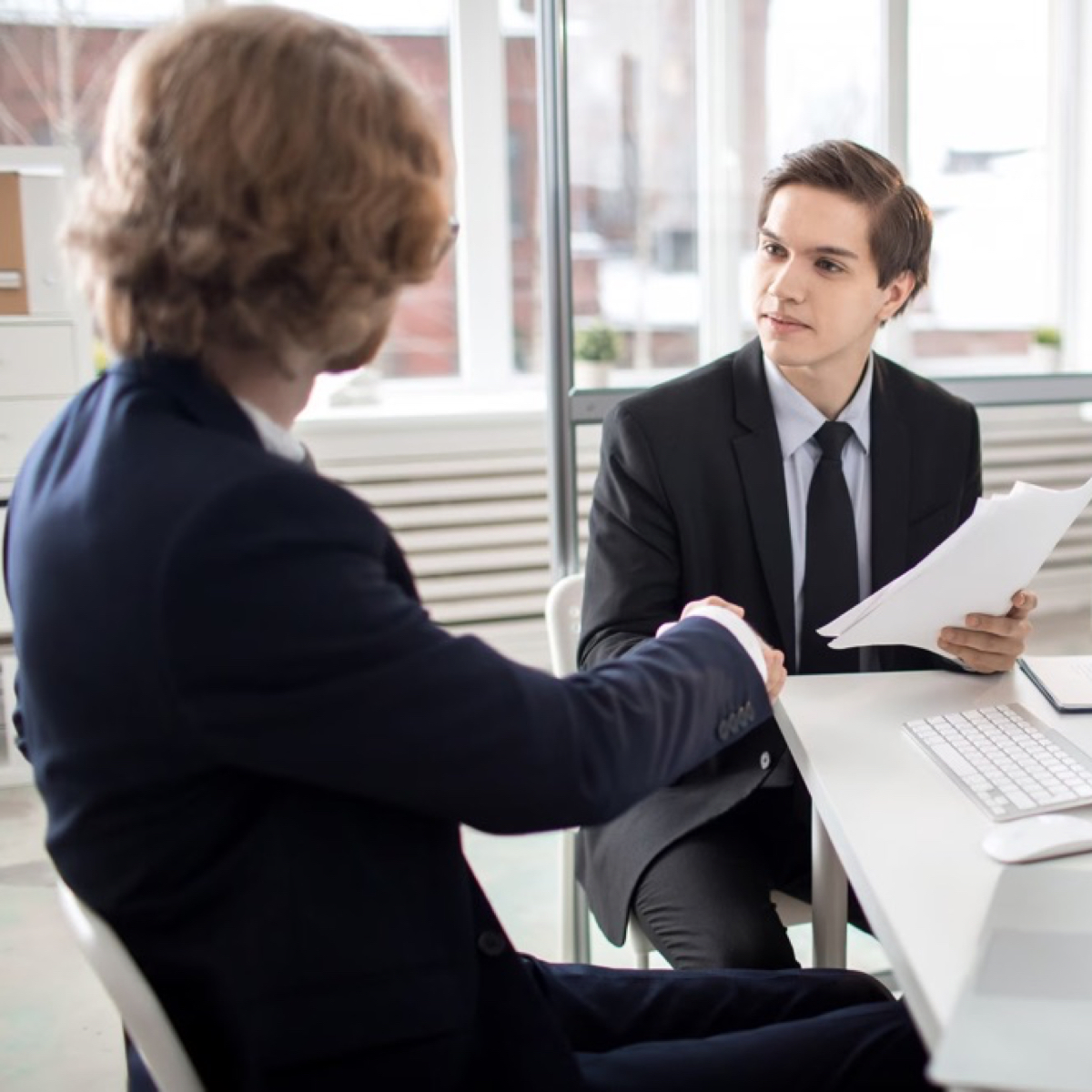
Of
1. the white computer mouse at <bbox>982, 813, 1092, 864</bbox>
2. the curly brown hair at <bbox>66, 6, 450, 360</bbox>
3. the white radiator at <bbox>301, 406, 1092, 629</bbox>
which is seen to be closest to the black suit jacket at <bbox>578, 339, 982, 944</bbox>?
the white computer mouse at <bbox>982, 813, 1092, 864</bbox>

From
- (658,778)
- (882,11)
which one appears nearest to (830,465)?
(658,778)

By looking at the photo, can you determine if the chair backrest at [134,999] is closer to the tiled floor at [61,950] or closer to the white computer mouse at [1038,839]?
the white computer mouse at [1038,839]

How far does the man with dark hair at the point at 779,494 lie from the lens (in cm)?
160

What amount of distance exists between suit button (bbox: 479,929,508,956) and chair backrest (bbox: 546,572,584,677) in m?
0.84

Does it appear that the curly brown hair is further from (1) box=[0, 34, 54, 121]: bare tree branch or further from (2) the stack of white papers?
(1) box=[0, 34, 54, 121]: bare tree branch

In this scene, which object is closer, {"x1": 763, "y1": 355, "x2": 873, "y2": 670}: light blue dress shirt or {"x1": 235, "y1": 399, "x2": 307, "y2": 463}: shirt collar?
{"x1": 235, "y1": 399, "x2": 307, "y2": 463}: shirt collar

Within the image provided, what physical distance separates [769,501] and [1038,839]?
736 millimetres

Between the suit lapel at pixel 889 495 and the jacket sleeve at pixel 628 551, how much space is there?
0.28 meters

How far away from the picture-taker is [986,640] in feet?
4.80

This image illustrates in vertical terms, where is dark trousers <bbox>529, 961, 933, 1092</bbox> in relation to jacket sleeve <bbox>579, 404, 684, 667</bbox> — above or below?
below

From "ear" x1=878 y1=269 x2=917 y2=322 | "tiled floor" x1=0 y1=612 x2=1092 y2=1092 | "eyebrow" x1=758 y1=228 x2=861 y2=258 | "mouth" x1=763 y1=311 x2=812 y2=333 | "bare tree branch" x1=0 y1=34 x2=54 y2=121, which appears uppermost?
"bare tree branch" x1=0 y1=34 x2=54 y2=121

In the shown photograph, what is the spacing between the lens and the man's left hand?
145cm

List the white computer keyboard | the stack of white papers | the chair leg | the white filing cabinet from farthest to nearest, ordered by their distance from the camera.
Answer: the white filing cabinet
the chair leg
the stack of white papers
the white computer keyboard

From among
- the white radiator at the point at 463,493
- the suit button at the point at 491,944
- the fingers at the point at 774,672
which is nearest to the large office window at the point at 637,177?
the white radiator at the point at 463,493
